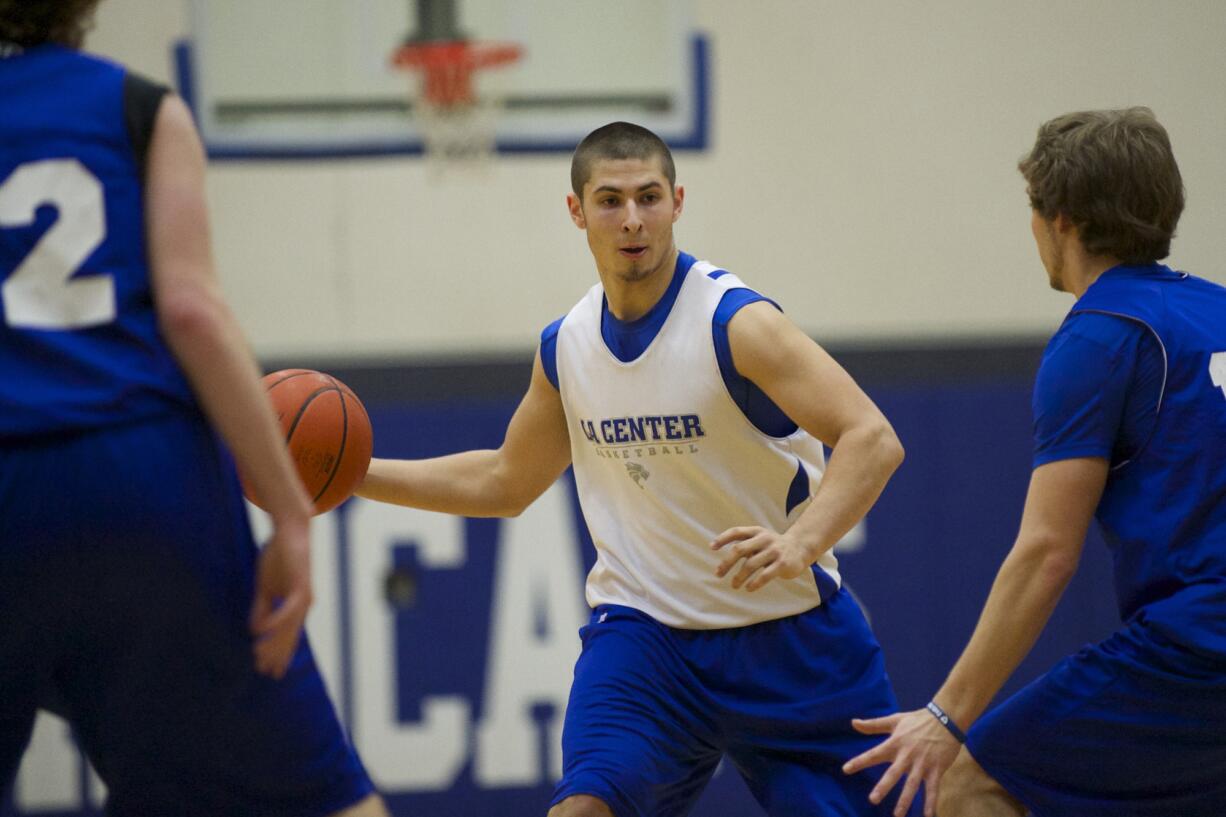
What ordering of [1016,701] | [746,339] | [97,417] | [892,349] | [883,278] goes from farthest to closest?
[883,278] < [892,349] < [746,339] < [1016,701] < [97,417]

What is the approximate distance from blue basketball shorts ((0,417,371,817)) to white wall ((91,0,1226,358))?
5.10 m

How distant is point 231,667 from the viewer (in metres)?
2.42

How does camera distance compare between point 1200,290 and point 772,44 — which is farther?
point 772,44

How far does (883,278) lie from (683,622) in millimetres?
4355

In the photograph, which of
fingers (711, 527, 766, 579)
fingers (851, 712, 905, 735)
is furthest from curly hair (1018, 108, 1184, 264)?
fingers (851, 712, 905, 735)

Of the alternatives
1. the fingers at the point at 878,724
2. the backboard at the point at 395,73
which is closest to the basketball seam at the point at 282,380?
the fingers at the point at 878,724

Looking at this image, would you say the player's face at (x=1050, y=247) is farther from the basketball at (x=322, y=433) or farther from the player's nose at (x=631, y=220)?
the basketball at (x=322, y=433)

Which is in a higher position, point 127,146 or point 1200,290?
point 127,146

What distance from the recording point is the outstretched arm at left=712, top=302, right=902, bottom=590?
3.39 metres

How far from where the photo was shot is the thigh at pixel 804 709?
3.59 meters

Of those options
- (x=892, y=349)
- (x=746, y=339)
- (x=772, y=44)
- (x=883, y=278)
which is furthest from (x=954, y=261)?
(x=746, y=339)

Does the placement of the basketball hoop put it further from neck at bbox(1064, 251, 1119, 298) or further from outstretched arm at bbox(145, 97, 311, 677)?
outstretched arm at bbox(145, 97, 311, 677)

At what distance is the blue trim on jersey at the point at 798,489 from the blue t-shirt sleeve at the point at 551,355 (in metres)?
0.71

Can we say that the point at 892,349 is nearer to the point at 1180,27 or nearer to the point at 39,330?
the point at 1180,27
